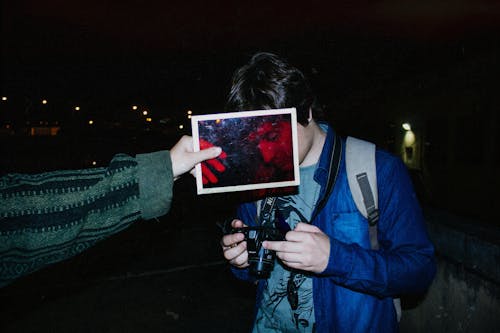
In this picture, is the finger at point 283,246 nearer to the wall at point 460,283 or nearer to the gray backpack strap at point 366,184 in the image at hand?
the gray backpack strap at point 366,184

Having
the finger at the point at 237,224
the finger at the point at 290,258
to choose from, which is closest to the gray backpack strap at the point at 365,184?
the finger at the point at 290,258

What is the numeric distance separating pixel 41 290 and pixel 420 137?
47.9ft

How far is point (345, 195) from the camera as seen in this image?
1.81 metres

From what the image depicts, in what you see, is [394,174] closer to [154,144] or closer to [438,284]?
[438,284]

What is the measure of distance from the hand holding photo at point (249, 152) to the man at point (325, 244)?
321 mm

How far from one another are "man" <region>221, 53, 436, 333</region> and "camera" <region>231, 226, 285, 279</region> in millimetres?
76

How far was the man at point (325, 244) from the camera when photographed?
5.07 feet

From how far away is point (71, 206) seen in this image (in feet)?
4.00

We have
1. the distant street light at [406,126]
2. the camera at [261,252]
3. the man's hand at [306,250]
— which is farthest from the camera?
the distant street light at [406,126]

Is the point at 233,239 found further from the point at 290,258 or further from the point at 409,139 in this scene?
the point at 409,139

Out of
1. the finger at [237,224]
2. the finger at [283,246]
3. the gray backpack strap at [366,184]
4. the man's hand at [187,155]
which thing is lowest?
the finger at [283,246]

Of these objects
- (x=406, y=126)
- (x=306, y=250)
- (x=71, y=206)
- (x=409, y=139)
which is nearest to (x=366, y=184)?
(x=306, y=250)

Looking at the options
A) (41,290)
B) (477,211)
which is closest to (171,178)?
(41,290)

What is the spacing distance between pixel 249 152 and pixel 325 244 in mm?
603
